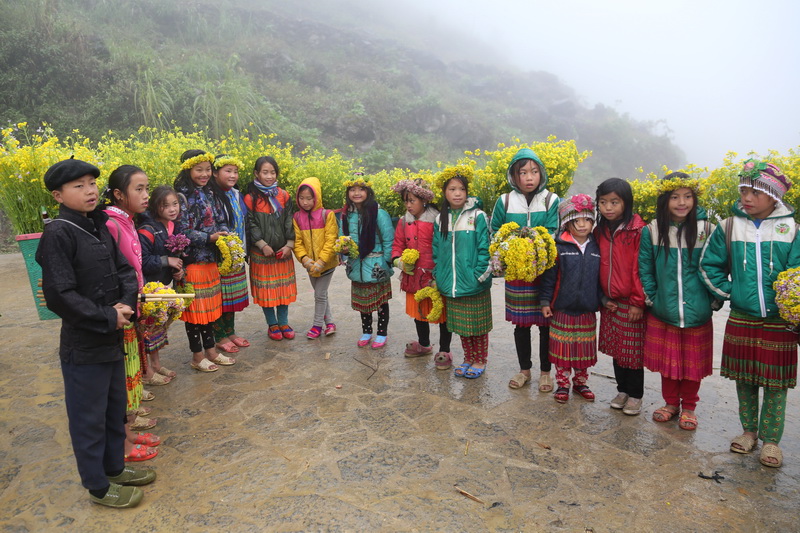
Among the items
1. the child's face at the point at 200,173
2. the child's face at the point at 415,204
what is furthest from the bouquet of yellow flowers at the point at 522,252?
the child's face at the point at 200,173

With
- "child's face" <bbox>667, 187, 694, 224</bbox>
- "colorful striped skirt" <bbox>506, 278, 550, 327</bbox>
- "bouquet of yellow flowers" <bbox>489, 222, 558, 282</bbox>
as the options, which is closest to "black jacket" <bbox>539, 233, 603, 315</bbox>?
"bouquet of yellow flowers" <bbox>489, 222, 558, 282</bbox>

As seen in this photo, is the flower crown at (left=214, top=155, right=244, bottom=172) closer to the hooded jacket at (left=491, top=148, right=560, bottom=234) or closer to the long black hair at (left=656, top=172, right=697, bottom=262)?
the hooded jacket at (left=491, top=148, right=560, bottom=234)

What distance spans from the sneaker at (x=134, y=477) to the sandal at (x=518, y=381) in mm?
2810

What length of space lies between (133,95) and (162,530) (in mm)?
18901

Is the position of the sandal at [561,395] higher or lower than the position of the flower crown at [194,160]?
lower

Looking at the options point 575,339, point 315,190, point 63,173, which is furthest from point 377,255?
point 63,173

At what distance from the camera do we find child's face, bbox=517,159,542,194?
3971 millimetres

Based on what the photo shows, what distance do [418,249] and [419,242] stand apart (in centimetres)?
7

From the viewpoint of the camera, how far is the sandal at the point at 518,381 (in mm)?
4258

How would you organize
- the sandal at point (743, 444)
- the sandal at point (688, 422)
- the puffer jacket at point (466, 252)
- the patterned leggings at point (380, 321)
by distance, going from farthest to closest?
the patterned leggings at point (380, 321) < the puffer jacket at point (466, 252) < the sandal at point (688, 422) < the sandal at point (743, 444)

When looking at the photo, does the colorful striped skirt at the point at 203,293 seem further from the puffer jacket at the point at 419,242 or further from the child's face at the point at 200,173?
the puffer jacket at the point at 419,242

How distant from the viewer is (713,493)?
2.83 metres

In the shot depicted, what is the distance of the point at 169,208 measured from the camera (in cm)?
406

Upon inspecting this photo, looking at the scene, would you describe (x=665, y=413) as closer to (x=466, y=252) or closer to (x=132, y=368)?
(x=466, y=252)
